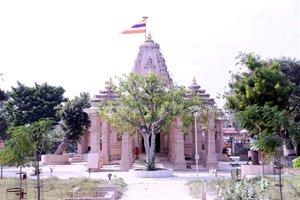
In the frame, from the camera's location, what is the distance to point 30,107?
150ft

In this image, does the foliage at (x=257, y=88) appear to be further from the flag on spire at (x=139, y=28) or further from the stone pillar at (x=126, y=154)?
the flag on spire at (x=139, y=28)

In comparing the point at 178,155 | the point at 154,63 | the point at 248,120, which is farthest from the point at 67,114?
the point at 248,120

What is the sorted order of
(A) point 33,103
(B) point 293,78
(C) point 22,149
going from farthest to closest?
(A) point 33,103 → (B) point 293,78 → (C) point 22,149

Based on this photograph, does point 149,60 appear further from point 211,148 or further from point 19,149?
point 19,149

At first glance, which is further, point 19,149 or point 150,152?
point 150,152

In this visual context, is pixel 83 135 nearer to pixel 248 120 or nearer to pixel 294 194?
pixel 248 120

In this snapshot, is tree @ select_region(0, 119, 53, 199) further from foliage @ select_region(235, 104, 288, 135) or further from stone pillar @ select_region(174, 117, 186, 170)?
stone pillar @ select_region(174, 117, 186, 170)

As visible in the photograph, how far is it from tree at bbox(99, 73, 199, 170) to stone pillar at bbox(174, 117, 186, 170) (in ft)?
12.5

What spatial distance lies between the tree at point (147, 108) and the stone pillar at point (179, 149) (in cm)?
380

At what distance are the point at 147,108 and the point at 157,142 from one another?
15.2 m

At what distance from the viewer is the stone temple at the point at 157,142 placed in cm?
3081

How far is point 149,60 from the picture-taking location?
3791 centimetres

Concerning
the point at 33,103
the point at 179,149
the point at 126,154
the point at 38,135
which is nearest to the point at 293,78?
the point at 179,149

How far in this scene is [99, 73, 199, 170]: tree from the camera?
87.2ft
